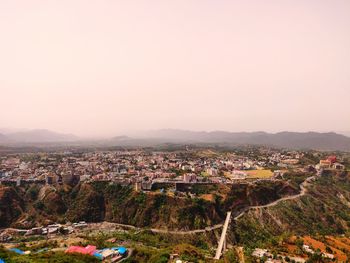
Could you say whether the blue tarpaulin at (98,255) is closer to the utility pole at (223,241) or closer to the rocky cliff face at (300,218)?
the utility pole at (223,241)

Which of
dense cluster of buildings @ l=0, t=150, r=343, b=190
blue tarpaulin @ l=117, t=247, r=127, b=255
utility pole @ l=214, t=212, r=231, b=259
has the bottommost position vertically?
utility pole @ l=214, t=212, r=231, b=259

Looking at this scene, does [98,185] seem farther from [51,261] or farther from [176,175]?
[51,261]

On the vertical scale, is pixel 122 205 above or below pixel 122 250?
above

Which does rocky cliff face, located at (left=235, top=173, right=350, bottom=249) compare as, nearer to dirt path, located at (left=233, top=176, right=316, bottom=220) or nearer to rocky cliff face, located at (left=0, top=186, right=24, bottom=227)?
dirt path, located at (left=233, top=176, right=316, bottom=220)

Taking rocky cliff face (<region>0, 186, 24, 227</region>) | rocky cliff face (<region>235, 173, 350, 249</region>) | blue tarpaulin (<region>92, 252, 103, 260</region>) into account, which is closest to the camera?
blue tarpaulin (<region>92, 252, 103, 260</region>)

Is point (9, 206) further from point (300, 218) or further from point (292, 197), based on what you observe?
point (292, 197)

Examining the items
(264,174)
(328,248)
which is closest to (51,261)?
(328,248)

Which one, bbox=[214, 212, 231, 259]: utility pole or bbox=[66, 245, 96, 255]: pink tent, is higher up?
bbox=[66, 245, 96, 255]: pink tent

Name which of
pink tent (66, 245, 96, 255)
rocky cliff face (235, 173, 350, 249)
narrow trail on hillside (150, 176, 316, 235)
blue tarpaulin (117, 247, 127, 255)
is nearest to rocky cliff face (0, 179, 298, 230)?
narrow trail on hillside (150, 176, 316, 235)

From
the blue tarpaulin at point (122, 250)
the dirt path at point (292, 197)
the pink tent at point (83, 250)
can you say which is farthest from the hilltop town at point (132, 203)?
the pink tent at point (83, 250)

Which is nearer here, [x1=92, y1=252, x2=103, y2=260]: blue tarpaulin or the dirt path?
[x1=92, y1=252, x2=103, y2=260]: blue tarpaulin

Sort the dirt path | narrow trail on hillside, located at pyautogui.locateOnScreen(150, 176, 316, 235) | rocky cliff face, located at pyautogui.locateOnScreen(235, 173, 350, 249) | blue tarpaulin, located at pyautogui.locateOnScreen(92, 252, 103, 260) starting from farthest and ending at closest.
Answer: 1. the dirt path
2. rocky cliff face, located at pyautogui.locateOnScreen(235, 173, 350, 249)
3. narrow trail on hillside, located at pyautogui.locateOnScreen(150, 176, 316, 235)
4. blue tarpaulin, located at pyautogui.locateOnScreen(92, 252, 103, 260)

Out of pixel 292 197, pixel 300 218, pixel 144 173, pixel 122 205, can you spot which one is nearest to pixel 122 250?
pixel 122 205
